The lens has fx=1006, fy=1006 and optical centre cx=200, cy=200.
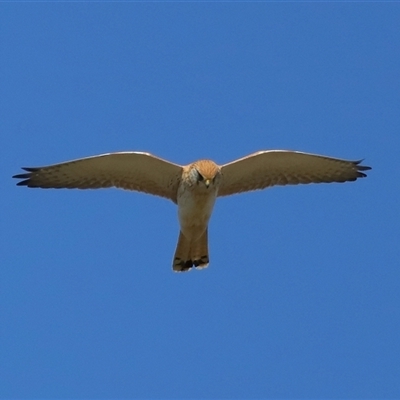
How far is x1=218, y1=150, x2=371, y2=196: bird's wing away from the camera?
1422cm

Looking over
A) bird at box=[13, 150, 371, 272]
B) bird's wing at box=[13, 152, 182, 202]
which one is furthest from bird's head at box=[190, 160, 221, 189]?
bird's wing at box=[13, 152, 182, 202]

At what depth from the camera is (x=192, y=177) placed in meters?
13.6

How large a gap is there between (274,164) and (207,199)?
4.61 ft

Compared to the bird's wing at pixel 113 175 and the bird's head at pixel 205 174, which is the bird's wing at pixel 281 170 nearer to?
the bird's head at pixel 205 174

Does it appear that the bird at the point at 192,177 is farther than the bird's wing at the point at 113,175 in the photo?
No

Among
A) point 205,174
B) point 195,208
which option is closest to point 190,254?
point 195,208

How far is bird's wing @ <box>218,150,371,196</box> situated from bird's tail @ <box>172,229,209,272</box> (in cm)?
79

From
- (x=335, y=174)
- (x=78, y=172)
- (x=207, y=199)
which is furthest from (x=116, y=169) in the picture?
(x=335, y=174)

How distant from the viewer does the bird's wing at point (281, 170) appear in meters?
14.2

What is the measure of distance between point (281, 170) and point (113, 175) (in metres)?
2.44

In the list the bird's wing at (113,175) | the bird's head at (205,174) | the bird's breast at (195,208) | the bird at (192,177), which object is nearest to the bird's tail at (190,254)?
the bird at (192,177)

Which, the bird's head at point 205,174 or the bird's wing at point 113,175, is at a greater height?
the bird's wing at point 113,175

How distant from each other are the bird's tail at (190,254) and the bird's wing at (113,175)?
2.20 ft

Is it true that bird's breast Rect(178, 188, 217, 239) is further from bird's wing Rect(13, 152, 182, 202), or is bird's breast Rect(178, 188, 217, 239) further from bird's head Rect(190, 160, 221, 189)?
bird's wing Rect(13, 152, 182, 202)
